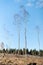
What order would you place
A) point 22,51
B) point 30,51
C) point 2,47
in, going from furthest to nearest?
point 2,47, point 30,51, point 22,51

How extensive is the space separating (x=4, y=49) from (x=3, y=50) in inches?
36.7

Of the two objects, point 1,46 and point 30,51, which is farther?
point 1,46

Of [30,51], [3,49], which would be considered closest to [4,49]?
[3,49]

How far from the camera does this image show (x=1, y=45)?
355ft

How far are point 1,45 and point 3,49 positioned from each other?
17.6 feet

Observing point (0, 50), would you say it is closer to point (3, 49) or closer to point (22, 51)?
point (3, 49)

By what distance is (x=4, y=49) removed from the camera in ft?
369

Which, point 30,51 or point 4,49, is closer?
point 30,51

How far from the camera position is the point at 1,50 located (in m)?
114

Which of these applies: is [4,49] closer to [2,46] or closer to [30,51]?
[2,46]

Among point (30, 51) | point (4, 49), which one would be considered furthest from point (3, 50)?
→ point (30, 51)

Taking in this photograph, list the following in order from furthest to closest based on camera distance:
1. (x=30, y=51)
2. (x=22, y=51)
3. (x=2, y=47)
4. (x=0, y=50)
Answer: (x=0, y=50), (x=2, y=47), (x=30, y=51), (x=22, y=51)

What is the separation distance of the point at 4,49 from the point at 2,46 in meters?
5.11

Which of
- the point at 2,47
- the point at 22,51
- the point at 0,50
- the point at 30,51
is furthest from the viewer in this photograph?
the point at 0,50
